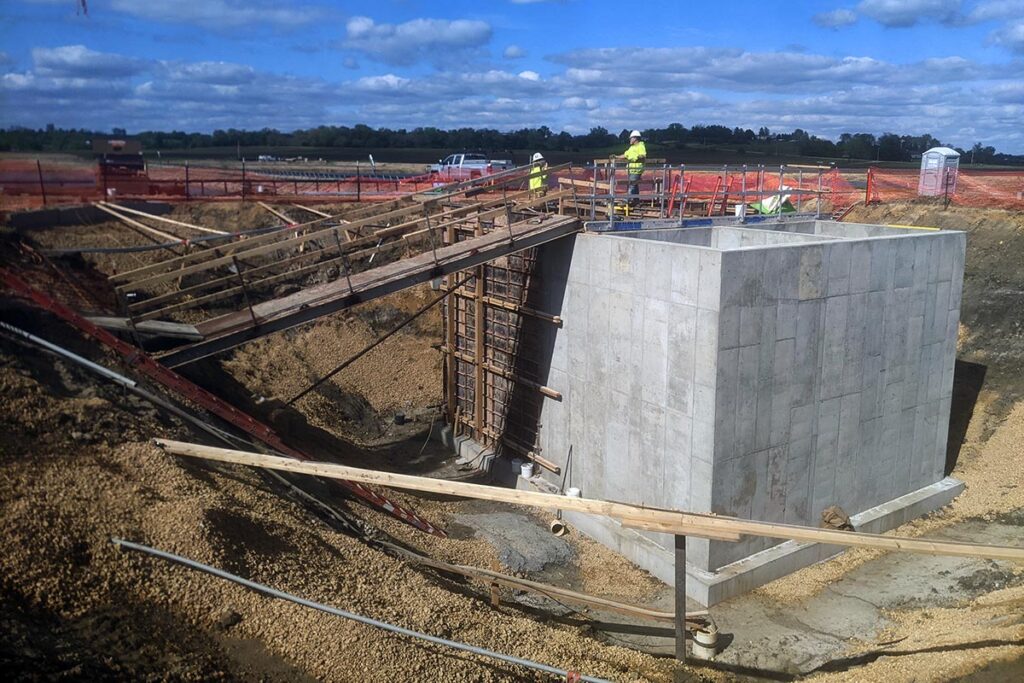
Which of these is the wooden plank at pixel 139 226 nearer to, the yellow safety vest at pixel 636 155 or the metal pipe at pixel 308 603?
the yellow safety vest at pixel 636 155

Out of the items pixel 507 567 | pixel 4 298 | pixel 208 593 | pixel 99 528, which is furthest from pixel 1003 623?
pixel 4 298

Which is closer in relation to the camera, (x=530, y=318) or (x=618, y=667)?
(x=618, y=667)

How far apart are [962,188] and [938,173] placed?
95 cm

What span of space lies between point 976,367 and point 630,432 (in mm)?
10530

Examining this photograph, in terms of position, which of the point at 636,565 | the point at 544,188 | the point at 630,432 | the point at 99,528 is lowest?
the point at 636,565

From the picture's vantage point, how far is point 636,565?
11820 mm

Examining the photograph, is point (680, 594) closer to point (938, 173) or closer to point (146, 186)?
point (938, 173)

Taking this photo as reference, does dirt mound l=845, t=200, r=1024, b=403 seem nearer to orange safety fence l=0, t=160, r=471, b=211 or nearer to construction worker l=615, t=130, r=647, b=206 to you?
construction worker l=615, t=130, r=647, b=206

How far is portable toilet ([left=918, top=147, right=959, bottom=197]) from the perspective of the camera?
23844 millimetres

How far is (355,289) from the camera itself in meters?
11.7

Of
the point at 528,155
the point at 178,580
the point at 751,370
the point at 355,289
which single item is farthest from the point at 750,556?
the point at 528,155

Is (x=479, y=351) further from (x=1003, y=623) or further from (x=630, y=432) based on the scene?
(x=1003, y=623)

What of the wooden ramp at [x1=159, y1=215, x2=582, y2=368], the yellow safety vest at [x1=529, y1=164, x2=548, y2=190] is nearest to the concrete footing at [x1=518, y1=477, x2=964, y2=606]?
the wooden ramp at [x1=159, y1=215, x2=582, y2=368]

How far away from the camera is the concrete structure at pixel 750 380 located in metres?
10.5
